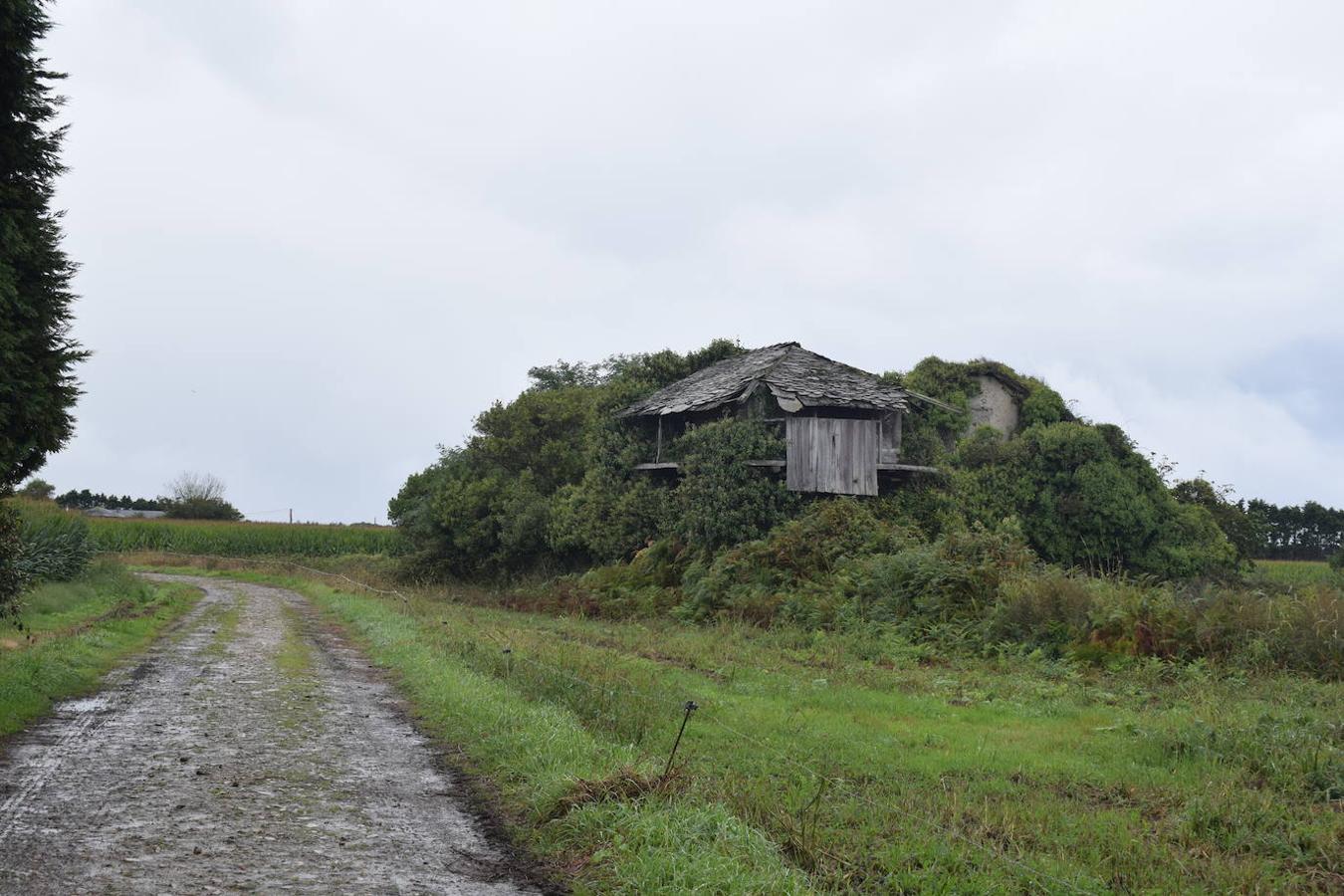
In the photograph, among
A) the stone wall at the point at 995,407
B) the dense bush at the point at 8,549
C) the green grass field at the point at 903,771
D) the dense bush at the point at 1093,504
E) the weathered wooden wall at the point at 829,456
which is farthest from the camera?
the stone wall at the point at 995,407

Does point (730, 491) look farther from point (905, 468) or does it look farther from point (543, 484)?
point (543, 484)

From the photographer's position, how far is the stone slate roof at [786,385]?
33375 mm

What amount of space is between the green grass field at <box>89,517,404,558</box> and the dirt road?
53.7 meters

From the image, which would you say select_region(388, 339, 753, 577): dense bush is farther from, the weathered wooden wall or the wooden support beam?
the wooden support beam

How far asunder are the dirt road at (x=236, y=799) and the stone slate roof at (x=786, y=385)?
66.7 feet

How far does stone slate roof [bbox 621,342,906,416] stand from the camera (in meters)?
33.4

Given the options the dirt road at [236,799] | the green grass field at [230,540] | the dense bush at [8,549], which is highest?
the green grass field at [230,540]

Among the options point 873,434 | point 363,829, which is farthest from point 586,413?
point 363,829

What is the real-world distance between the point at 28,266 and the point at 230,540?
55860 mm

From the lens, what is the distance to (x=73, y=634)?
67.5 ft

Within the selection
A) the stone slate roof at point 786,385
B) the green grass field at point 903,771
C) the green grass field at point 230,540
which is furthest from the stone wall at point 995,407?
the green grass field at point 230,540

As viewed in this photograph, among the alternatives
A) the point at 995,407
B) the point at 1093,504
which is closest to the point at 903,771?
the point at 1093,504

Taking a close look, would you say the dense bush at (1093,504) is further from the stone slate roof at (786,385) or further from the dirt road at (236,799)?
the dirt road at (236,799)

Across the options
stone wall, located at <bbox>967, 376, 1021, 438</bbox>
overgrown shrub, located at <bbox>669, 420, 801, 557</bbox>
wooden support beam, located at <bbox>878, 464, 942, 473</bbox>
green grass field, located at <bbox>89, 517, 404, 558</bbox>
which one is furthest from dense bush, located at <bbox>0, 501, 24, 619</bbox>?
green grass field, located at <bbox>89, 517, 404, 558</bbox>
